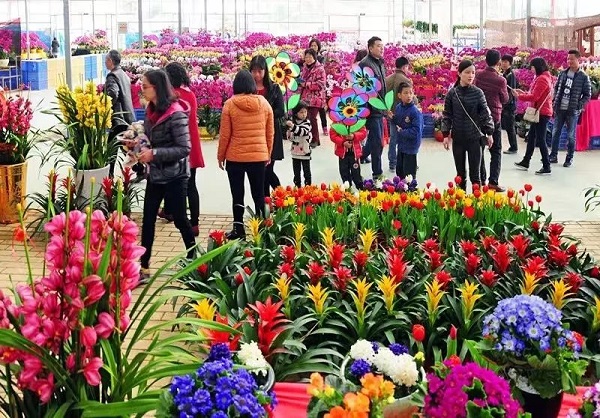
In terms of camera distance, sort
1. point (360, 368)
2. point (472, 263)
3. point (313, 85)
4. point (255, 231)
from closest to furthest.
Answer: point (360, 368) → point (472, 263) → point (255, 231) → point (313, 85)

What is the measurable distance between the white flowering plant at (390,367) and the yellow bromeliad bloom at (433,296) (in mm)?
928

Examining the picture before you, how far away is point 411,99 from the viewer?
7.12 meters

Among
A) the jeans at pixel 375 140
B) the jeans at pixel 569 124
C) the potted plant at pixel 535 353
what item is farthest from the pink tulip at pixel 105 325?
the jeans at pixel 569 124

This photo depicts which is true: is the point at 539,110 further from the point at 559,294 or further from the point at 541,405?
the point at 541,405

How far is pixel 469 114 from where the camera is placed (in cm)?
673

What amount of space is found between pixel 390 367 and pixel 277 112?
13.6ft

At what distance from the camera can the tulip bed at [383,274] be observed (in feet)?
11.4

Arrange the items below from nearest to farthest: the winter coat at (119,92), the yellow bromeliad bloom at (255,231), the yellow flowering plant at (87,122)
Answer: the yellow bromeliad bloom at (255,231) → the yellow flowering plant at (87,122) → the winter coat at (119,92)

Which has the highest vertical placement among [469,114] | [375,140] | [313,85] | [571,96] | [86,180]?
[313,85]

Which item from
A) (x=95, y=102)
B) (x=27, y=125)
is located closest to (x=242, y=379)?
(x=95, y=102)

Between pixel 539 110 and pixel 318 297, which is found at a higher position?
pixel 539 110

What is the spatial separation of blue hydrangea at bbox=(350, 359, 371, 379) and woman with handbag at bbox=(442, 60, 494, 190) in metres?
4.42

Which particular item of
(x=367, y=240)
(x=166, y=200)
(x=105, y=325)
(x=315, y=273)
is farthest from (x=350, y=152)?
(x=105, y=325)

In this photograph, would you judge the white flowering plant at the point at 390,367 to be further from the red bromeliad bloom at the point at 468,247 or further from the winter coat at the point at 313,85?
the winter coat at the point at 313,85
